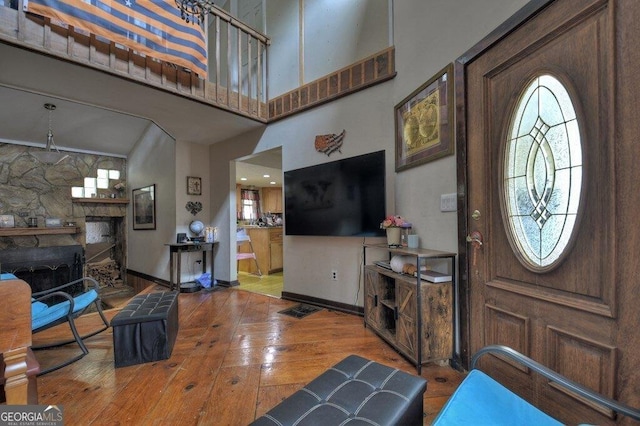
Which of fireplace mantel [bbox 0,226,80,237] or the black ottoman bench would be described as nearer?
the black ottoman bench

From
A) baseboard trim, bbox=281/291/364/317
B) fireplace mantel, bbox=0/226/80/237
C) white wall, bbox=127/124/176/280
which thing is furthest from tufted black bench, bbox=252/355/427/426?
fireplace mantel, bbox=0/226/80/237

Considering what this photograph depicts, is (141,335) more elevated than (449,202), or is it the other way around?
(449,202)

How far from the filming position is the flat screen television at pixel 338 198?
8.89 ft

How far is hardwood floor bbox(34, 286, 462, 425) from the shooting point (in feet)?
5.04

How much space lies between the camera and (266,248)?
554 cm

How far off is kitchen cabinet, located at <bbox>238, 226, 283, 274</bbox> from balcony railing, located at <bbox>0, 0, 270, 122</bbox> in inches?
99.1

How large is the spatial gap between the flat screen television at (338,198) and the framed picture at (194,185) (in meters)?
1.91

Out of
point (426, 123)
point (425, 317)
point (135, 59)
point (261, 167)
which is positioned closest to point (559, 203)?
point (425, 317)

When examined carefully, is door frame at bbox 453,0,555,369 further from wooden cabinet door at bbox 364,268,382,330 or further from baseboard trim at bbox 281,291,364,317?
baseboard trim at bbox 281,291,364,317

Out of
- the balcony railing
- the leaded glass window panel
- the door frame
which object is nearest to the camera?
the leaded glass window panel

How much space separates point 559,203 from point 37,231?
667 centimetres

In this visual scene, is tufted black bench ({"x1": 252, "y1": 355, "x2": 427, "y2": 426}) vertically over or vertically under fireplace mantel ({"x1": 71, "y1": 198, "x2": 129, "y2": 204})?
under

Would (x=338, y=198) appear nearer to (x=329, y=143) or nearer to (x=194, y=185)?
(x=329, y=143)

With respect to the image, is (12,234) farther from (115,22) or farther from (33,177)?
(115,22)
